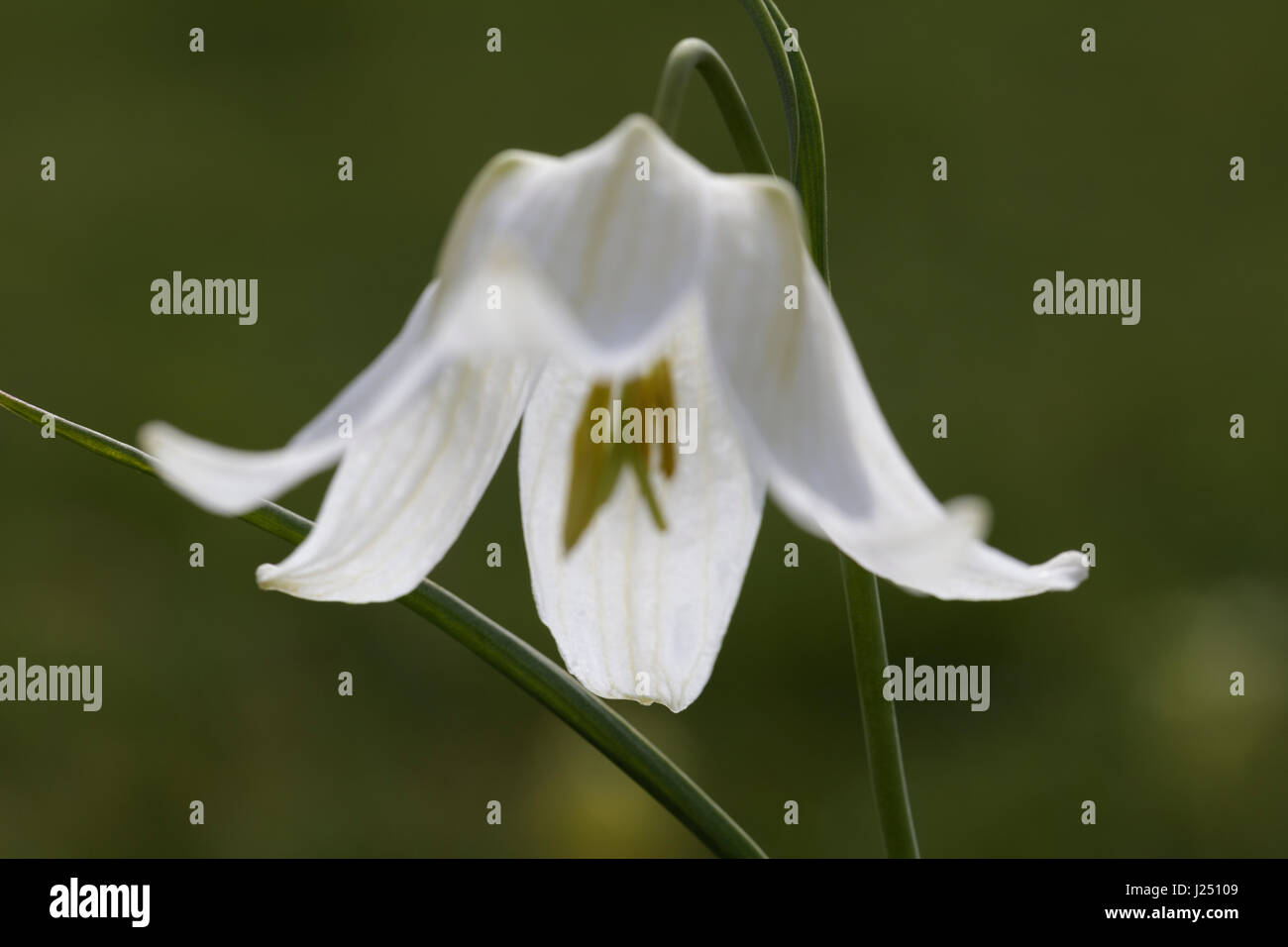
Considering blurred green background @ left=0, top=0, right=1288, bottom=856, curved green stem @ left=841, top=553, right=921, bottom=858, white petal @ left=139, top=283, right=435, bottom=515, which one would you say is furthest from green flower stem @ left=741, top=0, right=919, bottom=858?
blurred green background @ left=0, top=0, right=1288, bottom=856

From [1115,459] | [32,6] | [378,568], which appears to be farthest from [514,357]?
[32,6]

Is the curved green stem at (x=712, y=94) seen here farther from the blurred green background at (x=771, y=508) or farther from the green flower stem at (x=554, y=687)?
the blurred green background at (x=771, y=508)

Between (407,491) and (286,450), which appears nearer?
(286,450)

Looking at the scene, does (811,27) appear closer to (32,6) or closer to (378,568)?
(32,6)

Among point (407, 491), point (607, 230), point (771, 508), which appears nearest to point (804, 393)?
point (607, 230)

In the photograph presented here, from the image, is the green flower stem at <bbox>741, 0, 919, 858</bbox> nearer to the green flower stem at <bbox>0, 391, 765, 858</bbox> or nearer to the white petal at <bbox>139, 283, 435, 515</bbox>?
the green flower stem at <bbox>0, 391, 765, 858</bbox>

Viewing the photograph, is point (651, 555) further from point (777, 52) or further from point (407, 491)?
point (777, 52)
